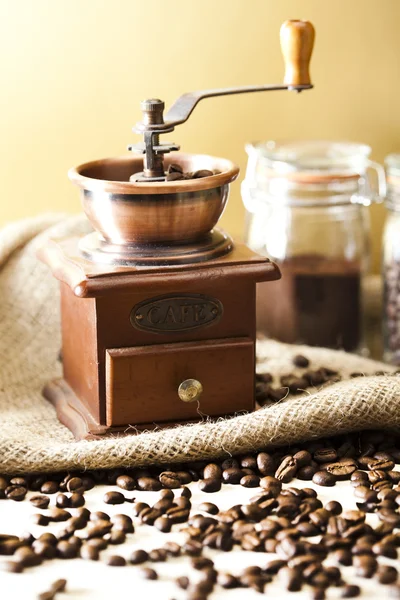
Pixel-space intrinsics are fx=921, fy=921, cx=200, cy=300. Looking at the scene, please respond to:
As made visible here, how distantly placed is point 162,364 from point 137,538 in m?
0.39

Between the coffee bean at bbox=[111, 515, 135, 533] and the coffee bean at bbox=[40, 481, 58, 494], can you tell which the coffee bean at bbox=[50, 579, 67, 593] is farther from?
the coffee bean at bbox=[40, 481, 58, 494]

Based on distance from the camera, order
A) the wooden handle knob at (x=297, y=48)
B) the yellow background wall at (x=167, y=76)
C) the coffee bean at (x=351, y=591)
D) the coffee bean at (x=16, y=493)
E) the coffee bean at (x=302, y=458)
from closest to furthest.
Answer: the coffee bean at (x=351, y=591) → the coffee bean at (x=16, y=493) → the coffee bean at (x=302, y=458) → the wooden handle knob at (x=297, y=48) → the yellow background wall at (x=167, y=76)

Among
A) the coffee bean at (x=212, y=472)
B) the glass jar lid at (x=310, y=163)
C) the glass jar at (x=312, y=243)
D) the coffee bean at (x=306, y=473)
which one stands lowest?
the coffee bean at (x=306, y=473)

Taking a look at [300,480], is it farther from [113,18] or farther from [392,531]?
[113,18]

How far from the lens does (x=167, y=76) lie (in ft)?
8.20

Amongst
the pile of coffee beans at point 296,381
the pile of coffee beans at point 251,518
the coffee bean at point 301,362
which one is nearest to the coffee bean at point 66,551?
the pile of coffee beans at point 251,518

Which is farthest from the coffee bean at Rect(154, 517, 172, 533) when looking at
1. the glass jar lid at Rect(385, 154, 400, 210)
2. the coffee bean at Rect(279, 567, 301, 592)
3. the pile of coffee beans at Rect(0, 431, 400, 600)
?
the glass jar lid at Rect(385, 154, 400, 210)

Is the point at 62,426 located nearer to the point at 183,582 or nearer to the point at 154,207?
the point at 154,207

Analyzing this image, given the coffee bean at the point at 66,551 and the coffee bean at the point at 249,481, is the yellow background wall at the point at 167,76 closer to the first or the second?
the coffee bean at the point at 249,481

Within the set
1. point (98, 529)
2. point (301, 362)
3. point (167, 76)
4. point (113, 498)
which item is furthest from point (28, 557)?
point (167, 76)

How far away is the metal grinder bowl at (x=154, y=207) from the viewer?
5.54 feet

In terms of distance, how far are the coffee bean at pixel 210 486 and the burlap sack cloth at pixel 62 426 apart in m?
0.07

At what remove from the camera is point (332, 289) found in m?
2.34

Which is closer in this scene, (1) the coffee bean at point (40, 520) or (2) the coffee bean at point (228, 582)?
(2) the coffee bean at point (228, 582)
